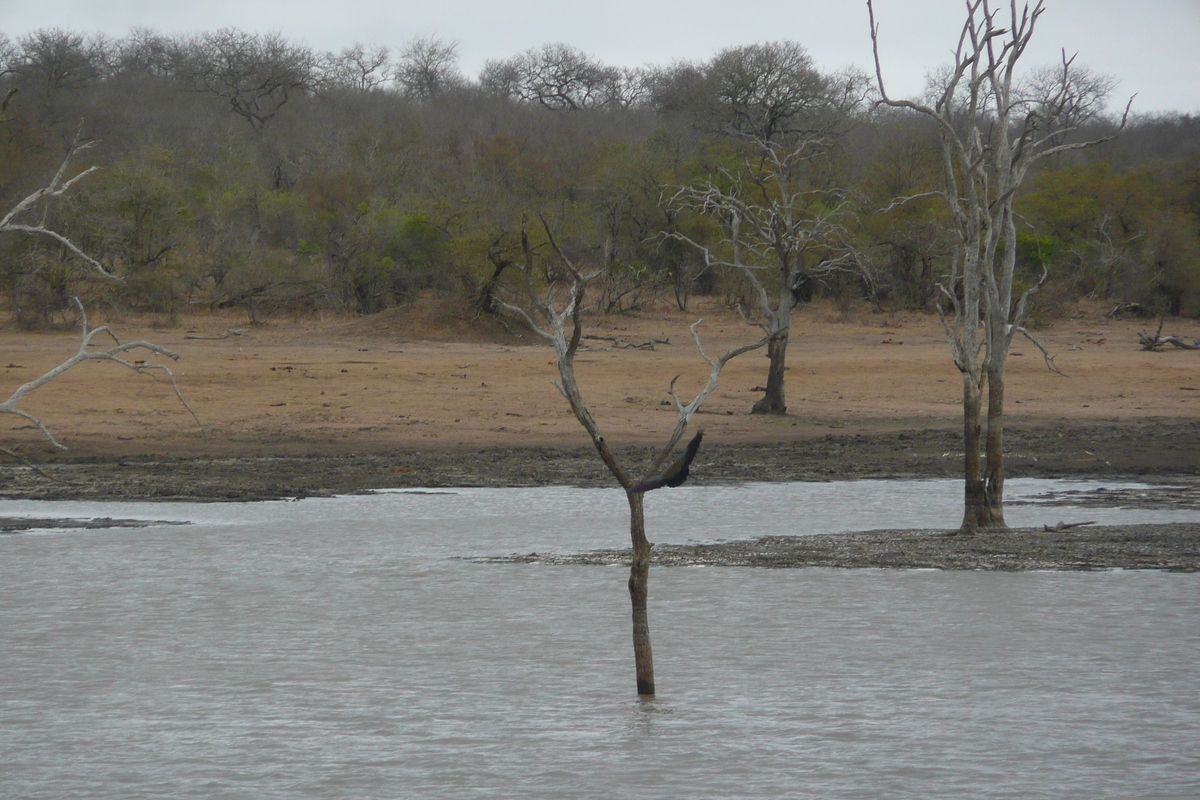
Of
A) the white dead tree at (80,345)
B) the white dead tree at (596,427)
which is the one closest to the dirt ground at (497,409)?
the white dead tree at (80,345)

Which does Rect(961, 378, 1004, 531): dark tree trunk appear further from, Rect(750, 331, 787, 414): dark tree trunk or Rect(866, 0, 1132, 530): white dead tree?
Rect(750, 331, 787, 414): dark tree trunk

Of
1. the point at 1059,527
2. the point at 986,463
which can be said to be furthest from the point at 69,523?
the point at 1059,527

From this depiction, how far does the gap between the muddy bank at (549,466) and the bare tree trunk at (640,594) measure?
25.2ft

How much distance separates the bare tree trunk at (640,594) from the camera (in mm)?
6473

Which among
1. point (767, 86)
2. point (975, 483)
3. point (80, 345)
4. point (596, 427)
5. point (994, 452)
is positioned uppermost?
point (767, 86)

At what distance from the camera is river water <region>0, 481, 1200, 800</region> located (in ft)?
19.5

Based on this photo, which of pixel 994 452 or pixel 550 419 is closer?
pixel 994 452

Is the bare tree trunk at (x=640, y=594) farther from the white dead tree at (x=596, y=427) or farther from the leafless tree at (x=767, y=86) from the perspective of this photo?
the leafless tree at (x=767, y=86)

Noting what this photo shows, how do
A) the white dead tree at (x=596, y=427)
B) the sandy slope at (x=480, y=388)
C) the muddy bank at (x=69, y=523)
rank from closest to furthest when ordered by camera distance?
the white dead tree at (x=596, y=427) < the muddy bank at (x=69, y=523) < the sandy slope at (x=480, y=388)

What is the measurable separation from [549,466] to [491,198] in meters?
22.0

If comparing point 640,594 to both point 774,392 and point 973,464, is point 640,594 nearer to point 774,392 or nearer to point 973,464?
point 973,464

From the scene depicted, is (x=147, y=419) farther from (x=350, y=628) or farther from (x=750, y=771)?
(x=750, y=771)

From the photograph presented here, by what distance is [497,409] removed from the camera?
20.2 meters

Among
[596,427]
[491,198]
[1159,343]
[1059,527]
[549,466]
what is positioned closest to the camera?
[596,427]
